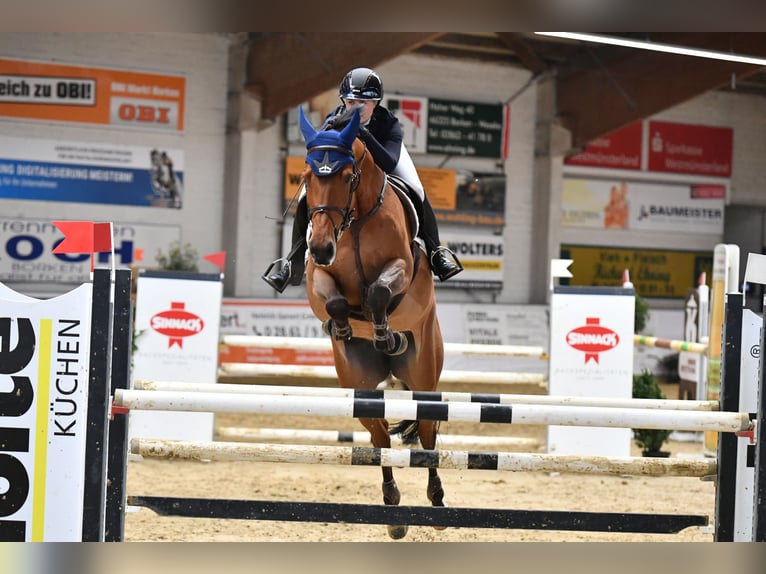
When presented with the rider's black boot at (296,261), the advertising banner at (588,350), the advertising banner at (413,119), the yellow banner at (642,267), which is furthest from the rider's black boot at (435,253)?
the yellow banner at (642,267)

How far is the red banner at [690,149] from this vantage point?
13.7 meters

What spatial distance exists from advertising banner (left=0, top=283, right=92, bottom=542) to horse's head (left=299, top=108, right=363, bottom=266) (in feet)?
2.51

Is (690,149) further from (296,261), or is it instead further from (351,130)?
(351,130)

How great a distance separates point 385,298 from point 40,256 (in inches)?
296

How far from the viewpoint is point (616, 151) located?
44.1ft

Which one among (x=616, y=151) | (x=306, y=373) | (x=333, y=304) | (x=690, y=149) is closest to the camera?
(x=333, y=304)

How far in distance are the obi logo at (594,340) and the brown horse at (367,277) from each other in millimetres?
2157

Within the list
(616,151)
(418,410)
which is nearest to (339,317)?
(418,410)

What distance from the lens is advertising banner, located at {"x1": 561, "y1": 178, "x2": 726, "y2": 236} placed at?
43.1 ft

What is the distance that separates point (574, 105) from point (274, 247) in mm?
4385

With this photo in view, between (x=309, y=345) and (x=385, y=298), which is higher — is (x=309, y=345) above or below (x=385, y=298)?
below
